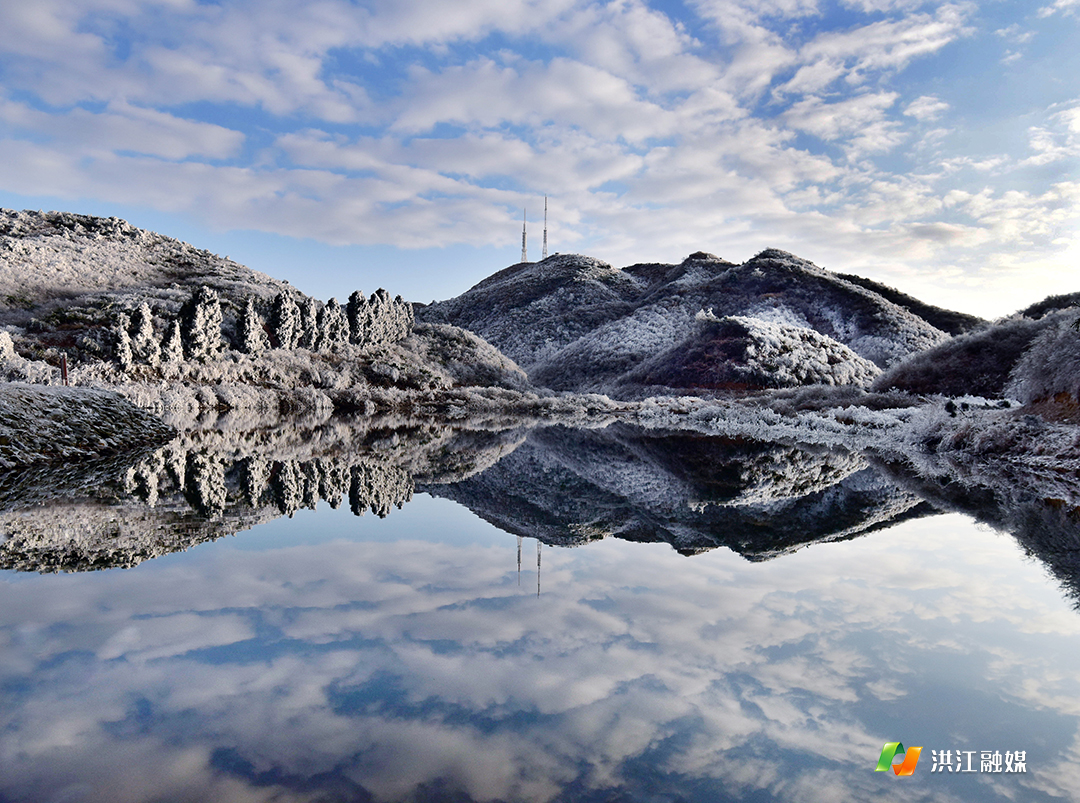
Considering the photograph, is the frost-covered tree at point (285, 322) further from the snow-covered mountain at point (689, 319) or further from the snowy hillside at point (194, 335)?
the snow-covered mountain at point (689, 319)

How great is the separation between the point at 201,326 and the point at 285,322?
7.90m

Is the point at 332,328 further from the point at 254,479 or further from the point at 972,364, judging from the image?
the point at 972,364

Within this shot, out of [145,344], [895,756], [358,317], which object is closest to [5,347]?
[145,344]

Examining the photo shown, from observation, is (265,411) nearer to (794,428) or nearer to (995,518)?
(794,428)

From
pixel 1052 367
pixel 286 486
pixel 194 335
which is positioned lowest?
pixel 286 486

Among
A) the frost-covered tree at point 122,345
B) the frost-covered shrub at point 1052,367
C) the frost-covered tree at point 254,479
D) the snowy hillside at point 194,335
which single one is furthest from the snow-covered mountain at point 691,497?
the frost-covered tree at point 122,345

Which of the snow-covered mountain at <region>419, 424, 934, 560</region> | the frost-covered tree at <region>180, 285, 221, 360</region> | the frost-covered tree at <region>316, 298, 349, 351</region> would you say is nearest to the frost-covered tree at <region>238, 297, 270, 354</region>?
the frost-covered tree at <region>180, 285, 221, 360</region>

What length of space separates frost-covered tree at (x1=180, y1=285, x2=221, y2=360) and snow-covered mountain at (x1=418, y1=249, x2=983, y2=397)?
40505 millimetres

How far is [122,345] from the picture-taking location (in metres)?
38.1

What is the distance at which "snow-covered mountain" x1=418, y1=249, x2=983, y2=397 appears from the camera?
63.8 metres

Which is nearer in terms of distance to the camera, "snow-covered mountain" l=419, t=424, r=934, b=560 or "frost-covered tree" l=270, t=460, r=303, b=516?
"snow-covered mountain" l=419, t=424, r=934, b=560

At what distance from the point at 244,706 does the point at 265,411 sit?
41443mm

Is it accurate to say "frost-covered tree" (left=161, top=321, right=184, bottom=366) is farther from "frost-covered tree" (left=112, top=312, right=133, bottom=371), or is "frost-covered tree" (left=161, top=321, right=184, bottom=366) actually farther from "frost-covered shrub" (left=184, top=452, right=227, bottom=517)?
"frost-covered shrub" (left=184, top=452, right=227, bottom=517)

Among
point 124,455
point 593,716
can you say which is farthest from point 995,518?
point 124,455
